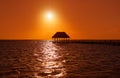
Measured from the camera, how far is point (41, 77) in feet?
87.9

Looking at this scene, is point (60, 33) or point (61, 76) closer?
point (61, 76)

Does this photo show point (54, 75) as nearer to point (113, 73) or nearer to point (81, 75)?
point (81, 75)

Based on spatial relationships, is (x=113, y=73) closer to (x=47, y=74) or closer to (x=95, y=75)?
(x=95, y=75)

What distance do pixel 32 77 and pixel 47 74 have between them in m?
2.44

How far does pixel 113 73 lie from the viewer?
2927 cm

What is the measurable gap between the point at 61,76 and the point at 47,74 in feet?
6.12

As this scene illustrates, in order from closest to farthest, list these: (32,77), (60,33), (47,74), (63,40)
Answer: (32,77) < (47,74) < (60,33) < (63,40)

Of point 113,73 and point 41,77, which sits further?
point 113,73

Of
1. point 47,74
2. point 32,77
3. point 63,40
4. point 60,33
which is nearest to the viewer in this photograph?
point 32,77

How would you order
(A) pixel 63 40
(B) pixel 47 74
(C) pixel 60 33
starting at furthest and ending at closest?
(A) pixel 63 40 → (C) pixel 60 33 → (B) pixel 47 74

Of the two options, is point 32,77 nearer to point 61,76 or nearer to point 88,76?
point 61,76

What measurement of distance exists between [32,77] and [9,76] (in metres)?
2.46

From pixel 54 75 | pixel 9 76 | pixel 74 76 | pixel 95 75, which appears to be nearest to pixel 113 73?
pixel 95 75

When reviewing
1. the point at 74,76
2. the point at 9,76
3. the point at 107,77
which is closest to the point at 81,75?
the point at 74,76
